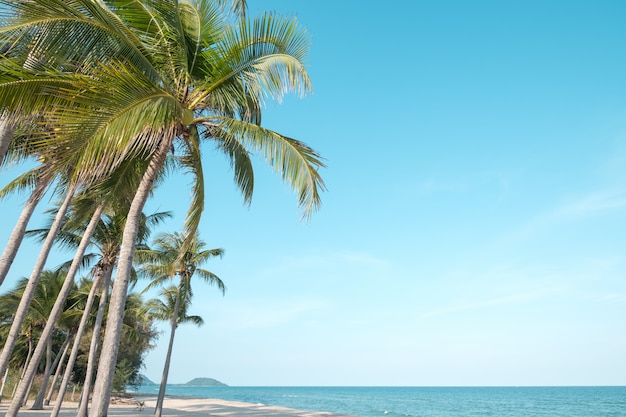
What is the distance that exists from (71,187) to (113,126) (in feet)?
3.80

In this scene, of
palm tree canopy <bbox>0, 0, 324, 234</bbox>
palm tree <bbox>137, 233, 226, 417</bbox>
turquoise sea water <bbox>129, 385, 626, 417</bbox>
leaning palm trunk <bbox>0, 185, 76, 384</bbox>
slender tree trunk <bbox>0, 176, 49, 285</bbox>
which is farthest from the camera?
turquoise sea water <bbox>129, 385, 626, 417</bbox>

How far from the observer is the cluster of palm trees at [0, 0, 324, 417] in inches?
218

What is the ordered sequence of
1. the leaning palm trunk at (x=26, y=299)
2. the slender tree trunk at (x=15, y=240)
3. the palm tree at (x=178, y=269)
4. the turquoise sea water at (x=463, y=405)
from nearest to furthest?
1. the slender tree trunk at (x=15, y=240)
2. the leaning palm trunk at (x=26, y=299)
3. the palm tree at (x=178, y=269)
4. the turquoise sea water at (x=463, y=405)

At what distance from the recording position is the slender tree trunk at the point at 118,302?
222 inches

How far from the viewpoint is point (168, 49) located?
283 inches

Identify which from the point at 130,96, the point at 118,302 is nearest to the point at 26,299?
the point at 118,302

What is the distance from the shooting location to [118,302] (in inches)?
237

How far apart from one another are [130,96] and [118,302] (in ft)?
8.45

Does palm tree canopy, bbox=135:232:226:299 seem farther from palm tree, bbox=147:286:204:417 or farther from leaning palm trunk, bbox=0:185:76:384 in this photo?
leaning palm trunk, bbox=0:185:76:384

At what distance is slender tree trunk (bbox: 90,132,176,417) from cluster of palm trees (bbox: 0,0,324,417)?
14 mm

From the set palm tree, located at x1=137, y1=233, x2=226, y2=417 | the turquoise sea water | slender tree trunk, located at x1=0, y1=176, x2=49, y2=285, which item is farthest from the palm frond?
the turquoise sea water

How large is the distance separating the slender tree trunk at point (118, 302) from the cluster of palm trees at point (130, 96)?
0.05ft

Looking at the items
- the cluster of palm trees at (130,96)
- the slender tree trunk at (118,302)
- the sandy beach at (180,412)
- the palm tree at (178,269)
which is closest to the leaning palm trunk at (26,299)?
the cluster of palm trees at (130,96)

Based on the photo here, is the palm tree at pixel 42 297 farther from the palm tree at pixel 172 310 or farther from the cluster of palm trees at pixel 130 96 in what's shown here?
the cluster of palm trees at pixel 130 96
